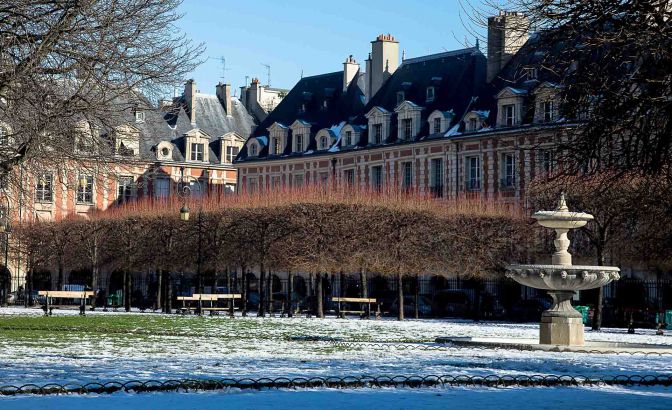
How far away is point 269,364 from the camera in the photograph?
1517 centimetres

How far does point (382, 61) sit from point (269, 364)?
44436 millimetres

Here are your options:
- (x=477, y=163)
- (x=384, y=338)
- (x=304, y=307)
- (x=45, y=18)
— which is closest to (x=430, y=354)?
(x=384, y=338)

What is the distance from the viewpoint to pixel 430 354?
17812 millimetres

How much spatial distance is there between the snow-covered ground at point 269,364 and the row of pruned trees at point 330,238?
49.9 feet

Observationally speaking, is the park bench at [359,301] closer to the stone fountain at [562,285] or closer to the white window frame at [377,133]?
the stone fountain at [562,285]

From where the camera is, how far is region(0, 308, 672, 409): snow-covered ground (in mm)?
11430

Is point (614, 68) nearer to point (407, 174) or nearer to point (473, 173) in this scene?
point (473, 173)

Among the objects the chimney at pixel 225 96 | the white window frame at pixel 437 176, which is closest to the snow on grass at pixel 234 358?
the white window frame at pixel 437 176

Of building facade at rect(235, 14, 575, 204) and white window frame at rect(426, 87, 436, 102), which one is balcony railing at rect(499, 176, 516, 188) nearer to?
building facade at rect(235, 14, 575, 204)

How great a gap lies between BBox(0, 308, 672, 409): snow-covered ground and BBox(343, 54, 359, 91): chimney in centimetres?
3824

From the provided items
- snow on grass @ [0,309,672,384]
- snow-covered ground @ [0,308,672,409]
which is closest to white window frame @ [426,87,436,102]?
snow-covered ground @ [0,308,672,409]

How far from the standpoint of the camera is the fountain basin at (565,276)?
21.3m

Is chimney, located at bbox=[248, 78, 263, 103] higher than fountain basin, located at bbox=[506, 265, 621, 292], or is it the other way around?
chimney, located at bbox=[248, 78, 263, 103]

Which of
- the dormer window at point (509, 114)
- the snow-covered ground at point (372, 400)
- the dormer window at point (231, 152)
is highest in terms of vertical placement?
the dormer window at point (231, 152)
